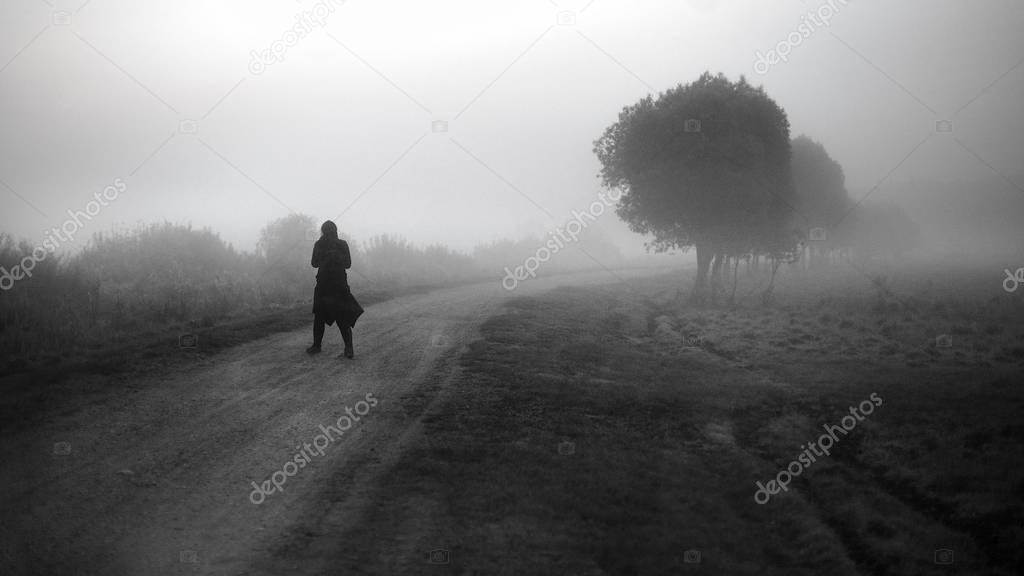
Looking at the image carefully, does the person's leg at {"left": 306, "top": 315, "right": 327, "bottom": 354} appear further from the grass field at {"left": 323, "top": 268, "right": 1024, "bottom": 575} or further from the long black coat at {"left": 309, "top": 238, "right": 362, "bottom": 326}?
the grass field at {"left": 323, "top": 268, "right": 1024, "bottom": 575}

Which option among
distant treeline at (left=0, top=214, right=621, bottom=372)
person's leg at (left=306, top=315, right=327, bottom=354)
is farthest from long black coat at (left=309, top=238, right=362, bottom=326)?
distant treeline at (left=0, top=214, right=621, bottom=372)

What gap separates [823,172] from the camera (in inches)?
1983

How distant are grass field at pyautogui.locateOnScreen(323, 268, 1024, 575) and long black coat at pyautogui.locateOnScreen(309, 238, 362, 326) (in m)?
2.78

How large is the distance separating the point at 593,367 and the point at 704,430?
3762 mm

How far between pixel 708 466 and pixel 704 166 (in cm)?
2091

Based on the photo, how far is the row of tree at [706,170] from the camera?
25.2 m

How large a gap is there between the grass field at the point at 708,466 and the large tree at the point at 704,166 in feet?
42.7

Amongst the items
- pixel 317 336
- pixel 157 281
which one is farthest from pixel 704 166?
pixel 157 281

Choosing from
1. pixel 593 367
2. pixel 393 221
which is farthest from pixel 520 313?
pixel 393 221

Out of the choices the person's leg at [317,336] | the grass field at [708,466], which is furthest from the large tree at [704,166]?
the person's leg at [317,336]

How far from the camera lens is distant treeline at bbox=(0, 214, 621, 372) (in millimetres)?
11633

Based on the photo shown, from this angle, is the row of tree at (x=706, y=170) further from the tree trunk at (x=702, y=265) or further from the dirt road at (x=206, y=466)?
the dirt road at (x=206, y=466)

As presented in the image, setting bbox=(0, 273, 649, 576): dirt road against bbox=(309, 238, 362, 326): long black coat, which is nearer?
bbox=(0, 273, 649, 576): dirt road

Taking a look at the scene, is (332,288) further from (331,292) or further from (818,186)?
(818,186)
